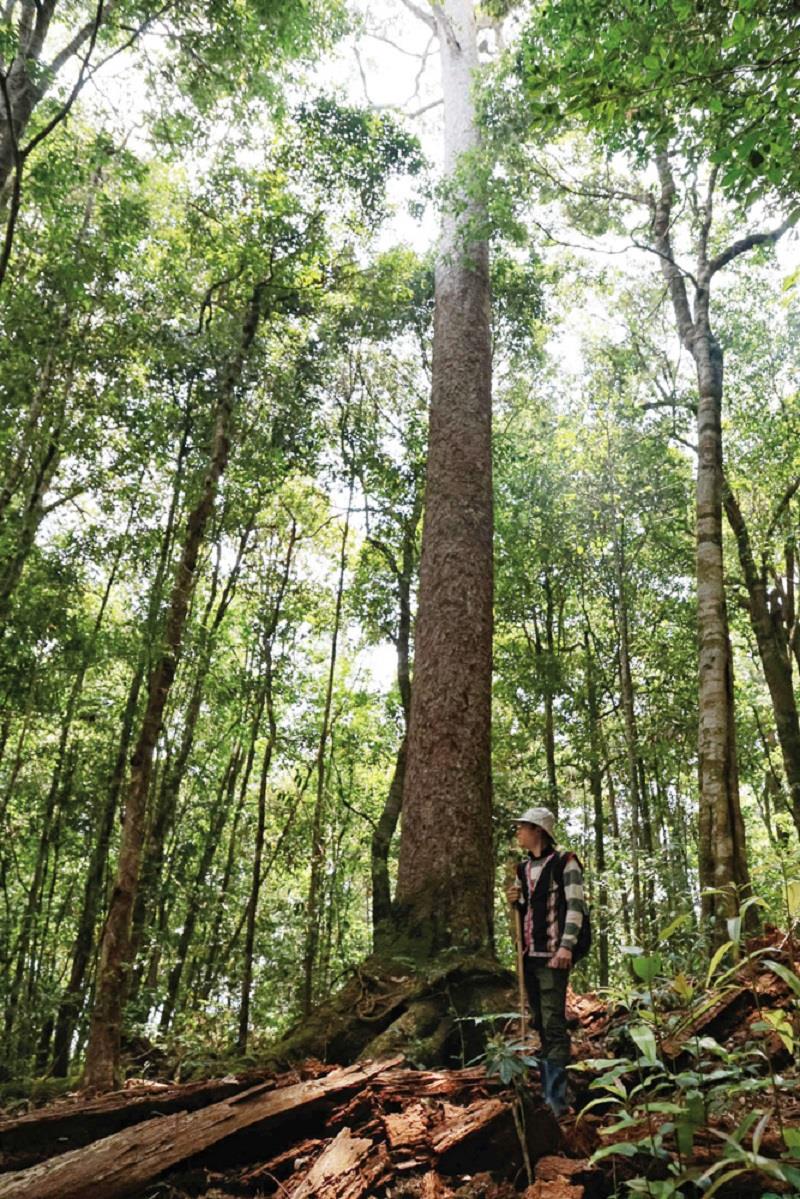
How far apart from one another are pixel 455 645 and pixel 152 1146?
170 inches

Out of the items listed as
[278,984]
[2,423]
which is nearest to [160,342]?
[2,423]

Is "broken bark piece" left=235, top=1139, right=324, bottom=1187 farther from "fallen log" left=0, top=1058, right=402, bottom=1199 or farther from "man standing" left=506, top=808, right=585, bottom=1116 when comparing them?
"man standing" left=506, top=808, right=585, bottom=1116

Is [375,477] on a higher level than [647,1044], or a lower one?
higher

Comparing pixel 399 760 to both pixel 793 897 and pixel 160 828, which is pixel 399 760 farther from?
pixel 793 897

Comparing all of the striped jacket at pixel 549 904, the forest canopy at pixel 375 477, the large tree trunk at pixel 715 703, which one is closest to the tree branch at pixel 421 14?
the forest canopy at pixel 375 477

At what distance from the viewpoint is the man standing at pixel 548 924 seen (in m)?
3.97

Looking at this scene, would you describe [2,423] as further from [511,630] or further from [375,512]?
[511,630]

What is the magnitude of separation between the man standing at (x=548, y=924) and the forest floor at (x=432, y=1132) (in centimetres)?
27

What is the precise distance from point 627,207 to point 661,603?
613 cm

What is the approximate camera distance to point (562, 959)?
4.07 m

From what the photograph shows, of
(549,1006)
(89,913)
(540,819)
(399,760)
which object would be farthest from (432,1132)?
(89,913)

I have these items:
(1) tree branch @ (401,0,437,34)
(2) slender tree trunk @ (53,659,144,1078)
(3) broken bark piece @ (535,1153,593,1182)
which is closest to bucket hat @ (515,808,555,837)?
(3) broken bark piece @ (535,1153,593,1182)

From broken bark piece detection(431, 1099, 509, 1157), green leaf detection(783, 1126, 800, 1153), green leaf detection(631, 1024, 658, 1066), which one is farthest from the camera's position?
broken bark piece detection(431, 1099, 509, 1157)

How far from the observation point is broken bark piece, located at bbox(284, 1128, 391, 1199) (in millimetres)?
2820
